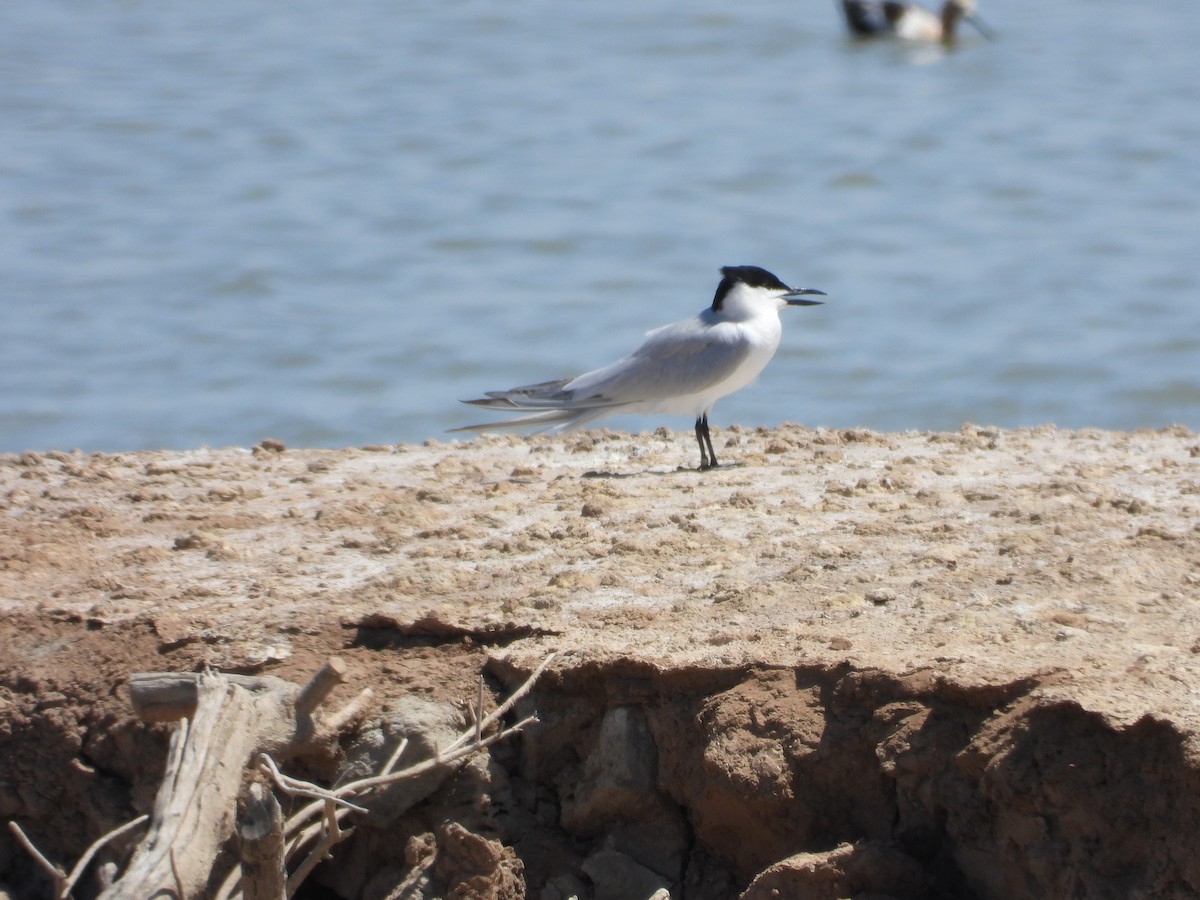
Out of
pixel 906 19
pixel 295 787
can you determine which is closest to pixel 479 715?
pixel 295 787

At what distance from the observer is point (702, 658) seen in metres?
3.47

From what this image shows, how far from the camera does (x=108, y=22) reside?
19.4 m

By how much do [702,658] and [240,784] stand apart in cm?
97

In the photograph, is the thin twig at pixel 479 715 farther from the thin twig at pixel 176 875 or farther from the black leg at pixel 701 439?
the black leg at pixel 701 439

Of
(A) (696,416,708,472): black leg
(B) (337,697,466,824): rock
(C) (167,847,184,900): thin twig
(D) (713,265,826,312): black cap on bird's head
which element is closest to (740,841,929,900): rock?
(B) (337,697,466,824): rock

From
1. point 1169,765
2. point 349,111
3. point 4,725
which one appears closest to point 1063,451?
point 1169,765

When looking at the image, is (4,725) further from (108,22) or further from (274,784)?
(108,22)

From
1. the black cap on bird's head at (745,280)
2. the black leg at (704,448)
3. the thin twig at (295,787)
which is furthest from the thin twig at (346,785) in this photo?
the black cap on bird's head at (745,280)

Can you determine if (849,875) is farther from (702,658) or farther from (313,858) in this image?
(313,858)

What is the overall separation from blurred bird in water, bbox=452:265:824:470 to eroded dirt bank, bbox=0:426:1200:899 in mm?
774

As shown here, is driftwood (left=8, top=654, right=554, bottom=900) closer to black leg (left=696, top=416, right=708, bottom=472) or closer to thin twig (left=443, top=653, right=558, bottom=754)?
thin twig (left=443, top=653, right=558, bottom=754)

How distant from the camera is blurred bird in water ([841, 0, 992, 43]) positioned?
18891 millimetres

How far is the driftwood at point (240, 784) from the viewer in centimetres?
299

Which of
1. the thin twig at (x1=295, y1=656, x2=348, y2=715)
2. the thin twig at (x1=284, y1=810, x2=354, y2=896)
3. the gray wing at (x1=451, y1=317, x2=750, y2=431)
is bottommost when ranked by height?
the thin twig at (x1=284, y1=810, x2=354, y2=896)
